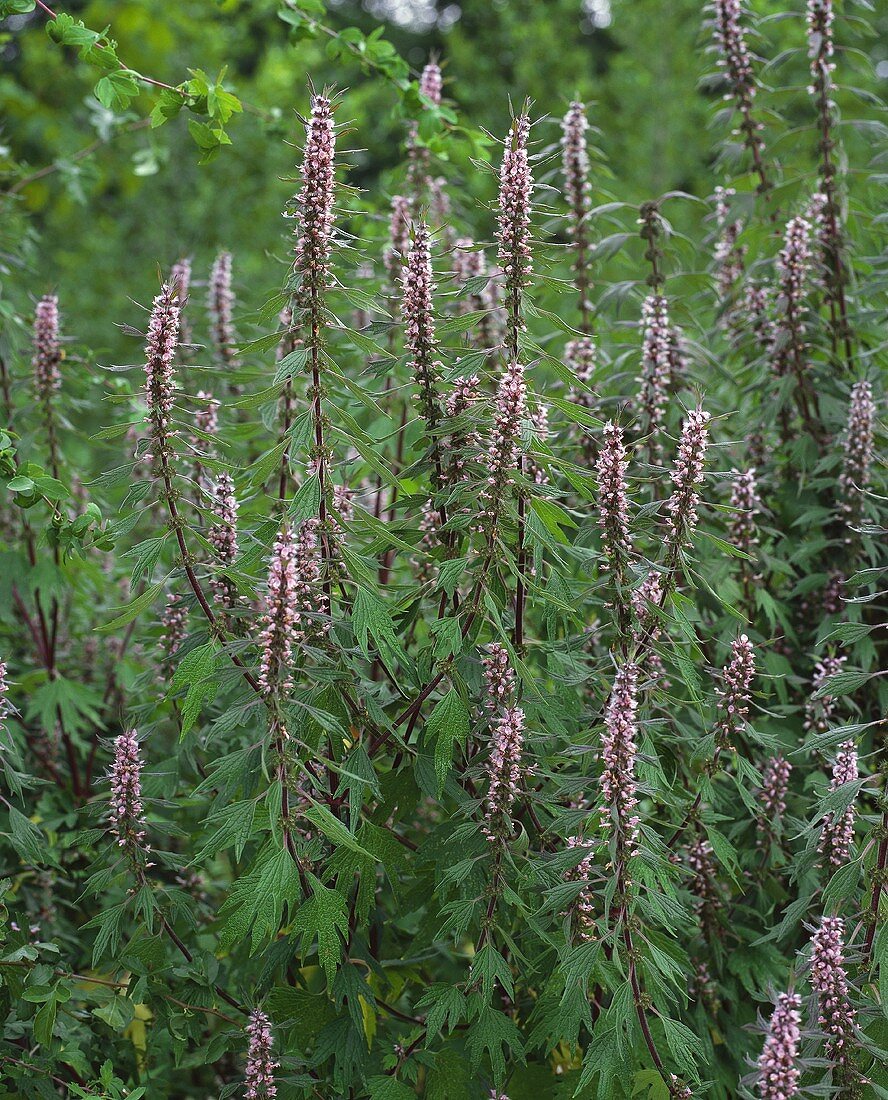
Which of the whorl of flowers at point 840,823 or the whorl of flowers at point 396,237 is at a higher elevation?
the whorl of flowers at point 396,237

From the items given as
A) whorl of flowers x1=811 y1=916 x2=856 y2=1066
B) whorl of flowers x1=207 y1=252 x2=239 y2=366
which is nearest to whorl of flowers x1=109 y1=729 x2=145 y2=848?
whorl of flowers x1=811 y1=916 x2=856 y2=1066

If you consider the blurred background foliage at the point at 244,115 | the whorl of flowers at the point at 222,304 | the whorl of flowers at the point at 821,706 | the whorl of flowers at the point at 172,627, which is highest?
the blurred background foliage at the point at 244,115

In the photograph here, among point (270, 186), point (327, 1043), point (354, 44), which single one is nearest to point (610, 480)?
point (327, 1043)

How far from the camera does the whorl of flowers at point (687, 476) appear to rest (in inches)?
97.4

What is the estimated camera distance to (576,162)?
12.5ft

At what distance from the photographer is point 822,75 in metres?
3.86

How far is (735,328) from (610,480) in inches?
64.4

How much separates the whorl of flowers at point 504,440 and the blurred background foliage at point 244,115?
7738 millimetres

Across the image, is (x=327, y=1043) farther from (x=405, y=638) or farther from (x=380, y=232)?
(x=380, y=232)

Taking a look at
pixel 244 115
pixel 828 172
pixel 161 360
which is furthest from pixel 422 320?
pixel 244 115

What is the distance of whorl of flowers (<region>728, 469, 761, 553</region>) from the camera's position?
3.12m

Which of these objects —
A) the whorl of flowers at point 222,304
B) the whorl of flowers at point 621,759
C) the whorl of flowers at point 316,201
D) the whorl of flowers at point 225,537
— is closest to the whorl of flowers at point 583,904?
the whorl of flowers at point 621,759

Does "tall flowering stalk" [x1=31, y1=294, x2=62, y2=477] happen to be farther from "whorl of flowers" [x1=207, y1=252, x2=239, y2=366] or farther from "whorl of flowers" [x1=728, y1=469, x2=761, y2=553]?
"whorl of flowers" [x1=728, y1=469, x2=761, y2=553]

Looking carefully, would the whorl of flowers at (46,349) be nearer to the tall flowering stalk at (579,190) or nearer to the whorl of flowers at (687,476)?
the tall flowering stalk at (579,190)
